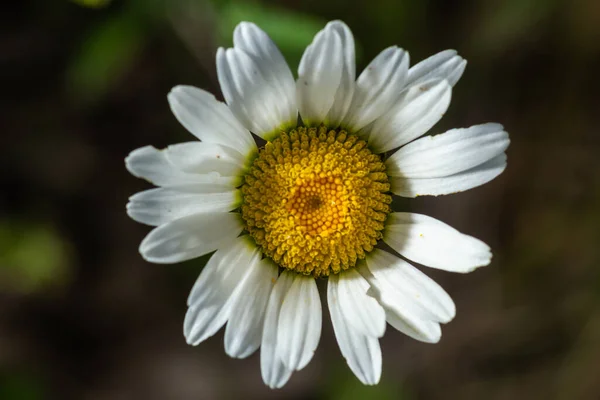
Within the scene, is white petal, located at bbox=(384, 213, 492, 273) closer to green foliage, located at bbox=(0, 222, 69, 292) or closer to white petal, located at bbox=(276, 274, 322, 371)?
white petal, located at bbox=(276, 274, 322, 371)

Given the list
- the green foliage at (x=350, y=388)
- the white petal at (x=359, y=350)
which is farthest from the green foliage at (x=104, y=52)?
the green foliage at (x=350, y=388)

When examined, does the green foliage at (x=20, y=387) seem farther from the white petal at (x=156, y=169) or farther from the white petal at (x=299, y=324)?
the white petal at (x=156, y=169)

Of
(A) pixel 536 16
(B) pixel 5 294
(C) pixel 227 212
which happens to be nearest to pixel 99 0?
(C) pixel 227 212

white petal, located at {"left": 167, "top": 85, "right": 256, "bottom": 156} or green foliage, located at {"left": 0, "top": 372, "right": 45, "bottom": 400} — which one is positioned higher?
white petal, located at {"left": 167, "top": 85, "right": 256, "bottom": 156}

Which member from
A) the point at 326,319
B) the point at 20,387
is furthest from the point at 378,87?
the point at 20,387

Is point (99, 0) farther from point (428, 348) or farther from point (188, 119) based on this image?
point (428, 348)

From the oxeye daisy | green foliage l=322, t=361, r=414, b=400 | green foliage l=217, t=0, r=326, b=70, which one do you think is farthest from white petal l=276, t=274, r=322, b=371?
green foliage l=322, t=361, r=414, b=400

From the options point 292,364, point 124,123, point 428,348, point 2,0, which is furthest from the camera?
point 428,348

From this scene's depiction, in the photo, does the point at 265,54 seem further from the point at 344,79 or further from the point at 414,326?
the point at 414,326
